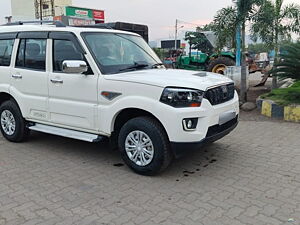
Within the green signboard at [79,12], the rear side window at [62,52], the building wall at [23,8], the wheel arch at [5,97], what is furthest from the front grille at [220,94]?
the building wall at [23,8]

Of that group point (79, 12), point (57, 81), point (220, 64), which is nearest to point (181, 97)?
point (57, 81)

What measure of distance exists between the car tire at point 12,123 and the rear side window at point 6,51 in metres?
0.72

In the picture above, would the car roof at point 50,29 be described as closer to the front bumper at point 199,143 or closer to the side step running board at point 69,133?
the side step running board at point 69,133

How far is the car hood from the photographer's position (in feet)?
13.5

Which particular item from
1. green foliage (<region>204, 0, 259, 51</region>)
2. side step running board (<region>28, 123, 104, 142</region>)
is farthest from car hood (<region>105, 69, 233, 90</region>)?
green foliage (<region>204, 0, 259, 51</region>)

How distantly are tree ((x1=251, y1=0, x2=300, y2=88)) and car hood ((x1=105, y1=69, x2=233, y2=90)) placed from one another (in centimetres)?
460

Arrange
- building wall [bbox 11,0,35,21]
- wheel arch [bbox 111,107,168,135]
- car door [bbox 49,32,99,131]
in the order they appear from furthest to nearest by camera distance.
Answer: building wall [bbox 11,0,35,21] < car door [bbox 49,32,99,131] < wheel arch [bbox 111,107,168,135]

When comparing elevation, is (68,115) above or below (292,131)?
above

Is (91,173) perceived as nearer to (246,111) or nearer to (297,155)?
(297,155)

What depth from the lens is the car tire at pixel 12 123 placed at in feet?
18.9

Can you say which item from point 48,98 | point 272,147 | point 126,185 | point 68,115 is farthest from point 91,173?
point 272,147

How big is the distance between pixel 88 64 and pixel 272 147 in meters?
3.29

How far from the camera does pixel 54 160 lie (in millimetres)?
5148

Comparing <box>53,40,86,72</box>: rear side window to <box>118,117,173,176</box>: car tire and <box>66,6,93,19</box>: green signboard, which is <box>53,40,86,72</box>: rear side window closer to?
<box>118,117,173,176</box>: car tire
